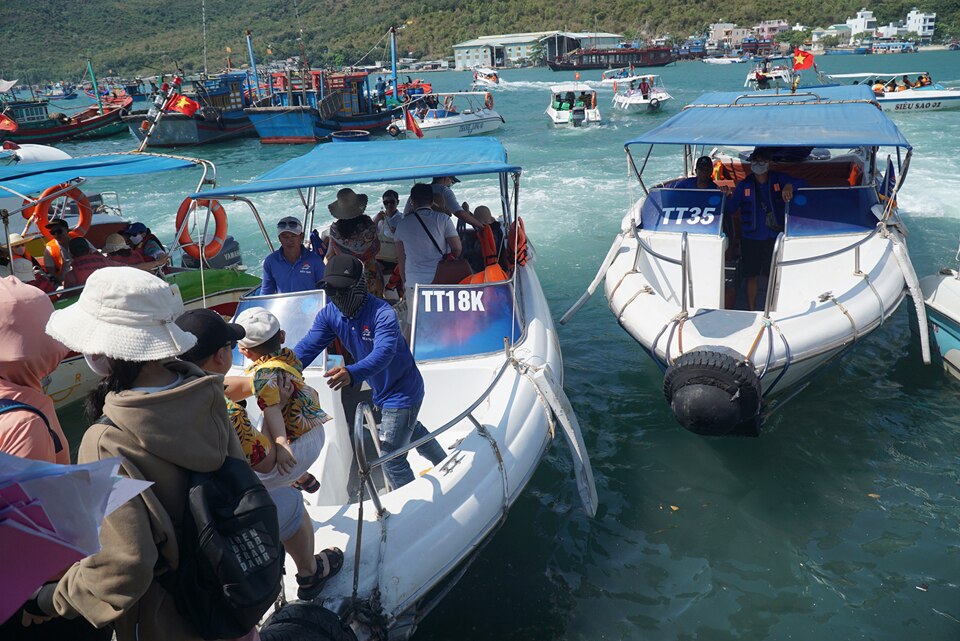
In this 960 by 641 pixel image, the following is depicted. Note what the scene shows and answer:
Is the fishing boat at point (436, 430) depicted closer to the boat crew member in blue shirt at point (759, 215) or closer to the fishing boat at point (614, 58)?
the boat crew member in blue shirt at point (759, 215)

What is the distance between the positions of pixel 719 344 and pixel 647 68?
73.0 m

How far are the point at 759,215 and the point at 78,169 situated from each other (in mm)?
6792

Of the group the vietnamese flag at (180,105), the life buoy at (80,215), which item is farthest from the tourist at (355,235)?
the vietnamese flag at (180,105)

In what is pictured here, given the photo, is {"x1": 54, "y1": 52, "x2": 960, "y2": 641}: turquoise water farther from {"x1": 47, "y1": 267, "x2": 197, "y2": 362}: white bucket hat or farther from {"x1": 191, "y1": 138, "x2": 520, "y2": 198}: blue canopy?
Answer: {"x1": 47, "y1": 267, "x2": 197, "y2": 362}: white bucket hat

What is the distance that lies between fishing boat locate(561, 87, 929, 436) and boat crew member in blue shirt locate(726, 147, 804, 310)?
43 mm

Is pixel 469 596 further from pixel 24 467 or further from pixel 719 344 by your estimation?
pixel 24 467

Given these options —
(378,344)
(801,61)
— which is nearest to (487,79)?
(801,61)

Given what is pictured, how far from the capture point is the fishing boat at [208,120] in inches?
1174

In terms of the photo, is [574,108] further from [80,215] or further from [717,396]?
[717,396]

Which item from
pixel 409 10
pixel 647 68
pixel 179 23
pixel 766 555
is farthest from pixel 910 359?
pixel 179 23

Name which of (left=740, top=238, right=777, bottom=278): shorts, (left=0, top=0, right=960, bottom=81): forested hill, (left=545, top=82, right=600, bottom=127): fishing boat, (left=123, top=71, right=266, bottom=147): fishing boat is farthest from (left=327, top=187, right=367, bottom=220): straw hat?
(left=0, top=0, right=960, bottom=81): forested hill

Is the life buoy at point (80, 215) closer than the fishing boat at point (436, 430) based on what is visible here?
No

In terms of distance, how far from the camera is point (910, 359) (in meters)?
6.92

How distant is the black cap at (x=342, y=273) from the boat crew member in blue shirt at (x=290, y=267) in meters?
1.64
